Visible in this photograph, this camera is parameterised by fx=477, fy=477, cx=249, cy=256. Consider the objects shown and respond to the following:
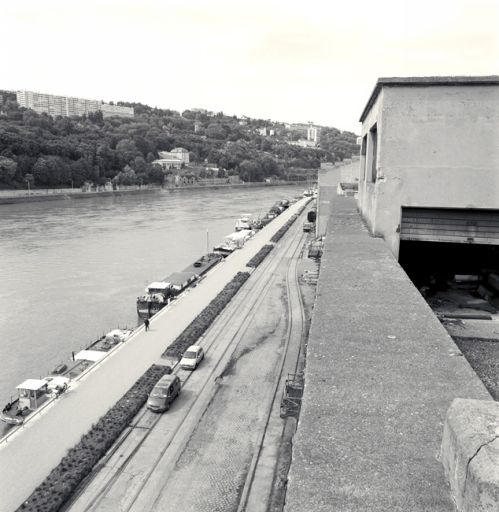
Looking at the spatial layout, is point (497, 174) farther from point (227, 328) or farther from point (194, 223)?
point (194, 223)

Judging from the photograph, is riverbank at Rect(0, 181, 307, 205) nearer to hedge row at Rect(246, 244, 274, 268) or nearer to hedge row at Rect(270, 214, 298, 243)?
hedge row at Rect(270, 214, 298, 243)

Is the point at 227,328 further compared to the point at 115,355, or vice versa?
the point at 227,328

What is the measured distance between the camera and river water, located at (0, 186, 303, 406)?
14531 millimetres

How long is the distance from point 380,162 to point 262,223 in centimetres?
3275

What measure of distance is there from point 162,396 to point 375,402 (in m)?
6.56

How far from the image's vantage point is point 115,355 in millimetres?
12070

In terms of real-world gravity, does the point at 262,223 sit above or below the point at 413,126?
below

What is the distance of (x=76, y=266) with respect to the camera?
80.1 ft

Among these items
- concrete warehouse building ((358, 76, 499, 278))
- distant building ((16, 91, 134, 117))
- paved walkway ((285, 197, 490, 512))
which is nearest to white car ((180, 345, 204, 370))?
concrete warehouse building ((358, 76, 499, 278))

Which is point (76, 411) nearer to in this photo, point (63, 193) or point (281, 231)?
point (281, 231)

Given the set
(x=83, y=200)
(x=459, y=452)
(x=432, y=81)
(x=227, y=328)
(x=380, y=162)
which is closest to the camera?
(x=459, y=452)

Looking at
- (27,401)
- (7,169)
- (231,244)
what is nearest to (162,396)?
(27,401)

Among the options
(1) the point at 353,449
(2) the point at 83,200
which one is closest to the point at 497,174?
(1) the point at 353,449

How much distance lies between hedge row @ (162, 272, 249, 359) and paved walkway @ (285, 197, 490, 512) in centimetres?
724
